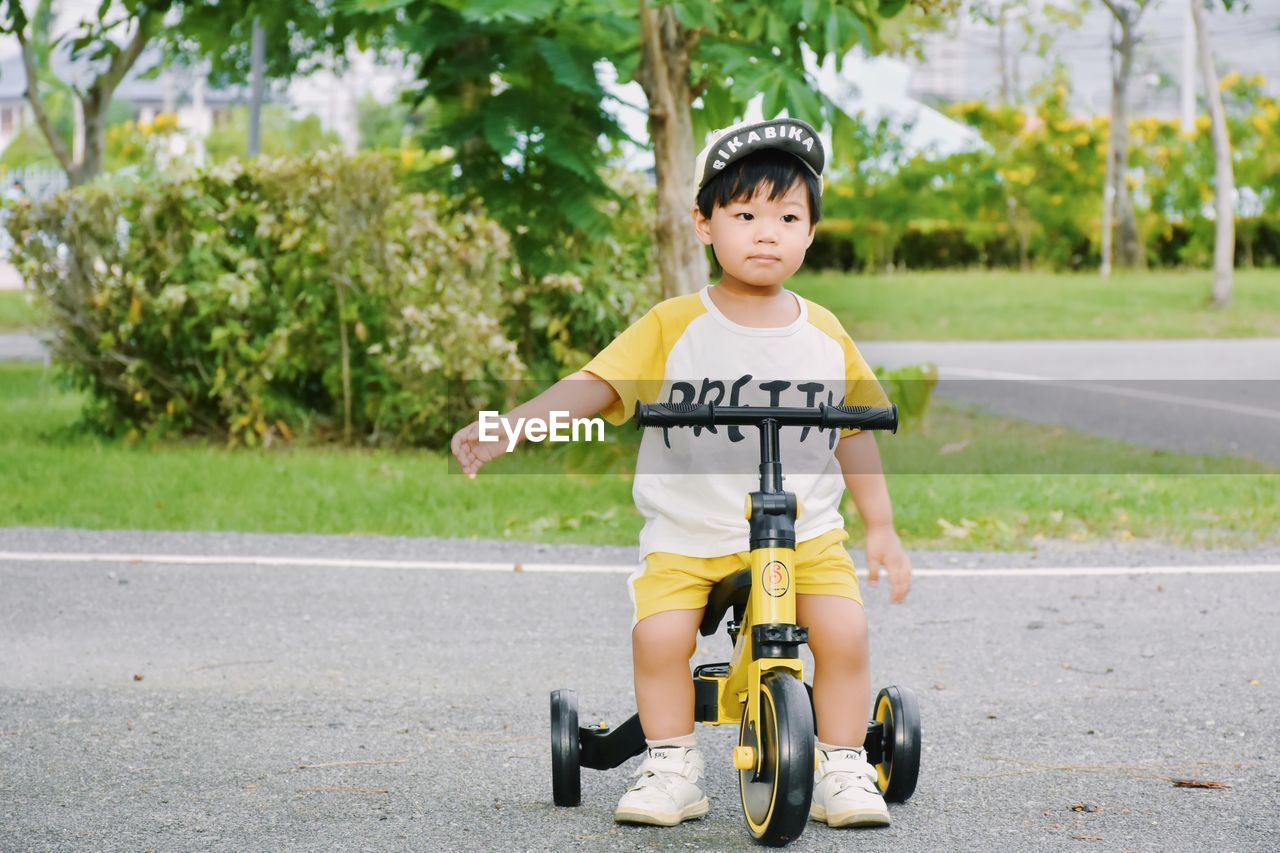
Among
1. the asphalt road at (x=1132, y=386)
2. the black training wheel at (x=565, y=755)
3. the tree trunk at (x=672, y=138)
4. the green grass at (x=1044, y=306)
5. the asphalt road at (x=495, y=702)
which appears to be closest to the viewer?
the asphalt road at (x=495, y=702)

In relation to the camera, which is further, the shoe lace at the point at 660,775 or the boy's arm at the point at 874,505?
the boy's arm at the point at 874,505

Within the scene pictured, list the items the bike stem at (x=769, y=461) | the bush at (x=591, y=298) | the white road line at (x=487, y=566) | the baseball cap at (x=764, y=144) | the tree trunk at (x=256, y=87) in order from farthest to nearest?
the tree trunk at (x=256, y=87) < the bush at (x=591, y=298) < the white road line at (x=487, y=566) < the baseball cap at (x=764, y=144) < the bike stem at (x=769, y=461)

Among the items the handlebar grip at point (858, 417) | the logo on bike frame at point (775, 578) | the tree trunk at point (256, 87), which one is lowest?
the logo on bike frame at point (775, 578)

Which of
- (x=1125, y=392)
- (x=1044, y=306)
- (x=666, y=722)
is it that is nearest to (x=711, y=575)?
(x=666, y=722)

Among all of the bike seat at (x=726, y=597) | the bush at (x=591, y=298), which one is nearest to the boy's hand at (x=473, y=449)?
the bike seat at (x=726, y=597)

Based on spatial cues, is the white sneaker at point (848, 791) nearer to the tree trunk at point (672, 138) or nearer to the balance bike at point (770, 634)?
the balance bike at point (770, 634)

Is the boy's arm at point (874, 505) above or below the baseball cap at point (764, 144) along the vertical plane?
A: below

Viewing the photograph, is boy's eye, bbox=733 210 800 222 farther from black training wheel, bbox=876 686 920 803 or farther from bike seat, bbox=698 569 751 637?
black training wheel, bbox=876 686 920 803

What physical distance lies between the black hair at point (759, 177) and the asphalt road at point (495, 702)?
1319 millimetres

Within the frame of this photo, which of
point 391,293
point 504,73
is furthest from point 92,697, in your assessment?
point 391,293

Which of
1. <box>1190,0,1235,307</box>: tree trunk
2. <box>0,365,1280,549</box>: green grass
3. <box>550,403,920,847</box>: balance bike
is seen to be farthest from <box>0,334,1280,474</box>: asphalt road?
<box>550,403,920,847</box>: balance bike

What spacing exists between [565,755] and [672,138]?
182 inches

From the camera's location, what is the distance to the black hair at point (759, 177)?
3.38 meters

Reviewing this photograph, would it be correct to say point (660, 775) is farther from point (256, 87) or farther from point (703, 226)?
point (256, 87)
